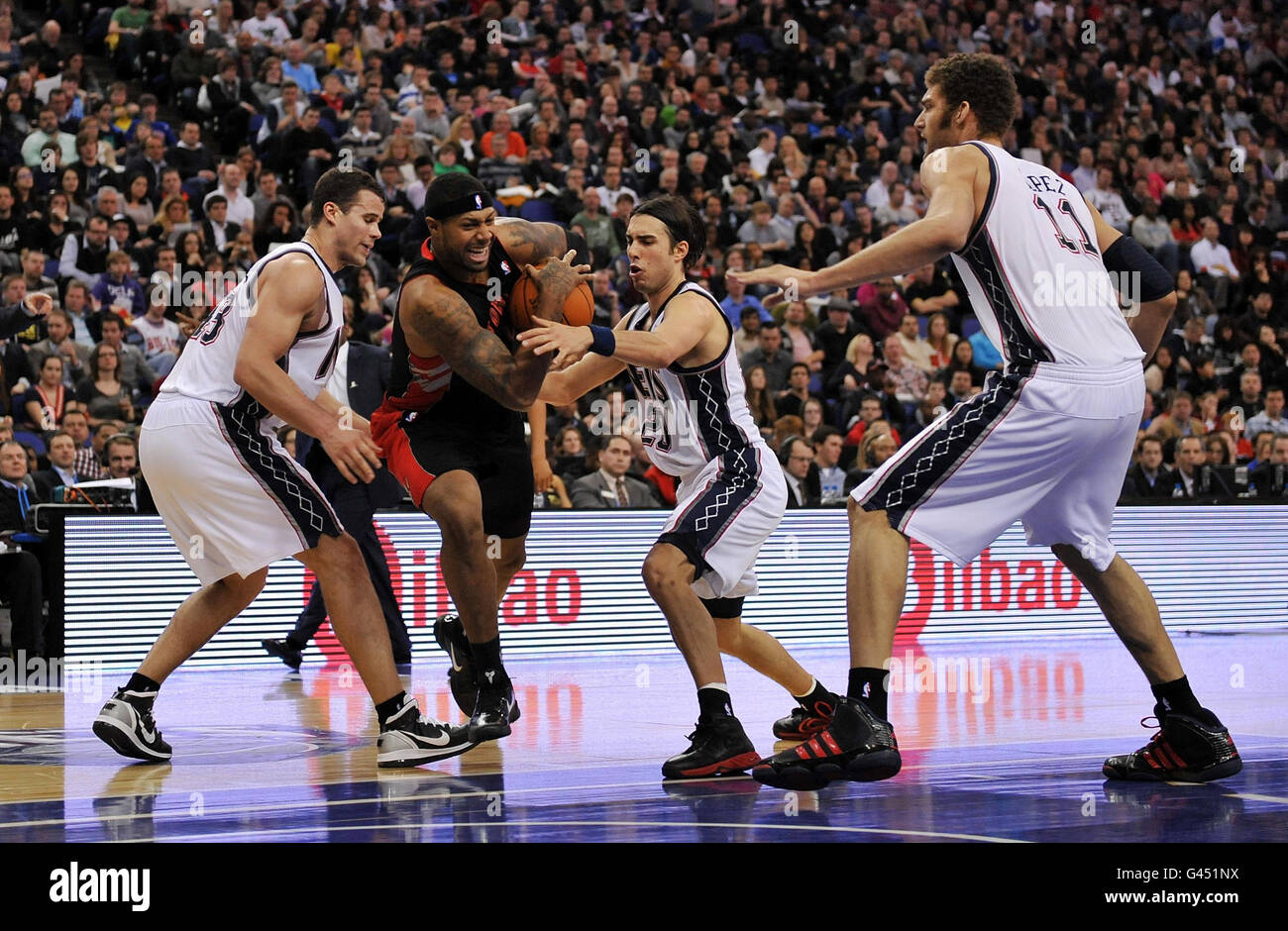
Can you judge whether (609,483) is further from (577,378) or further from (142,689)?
(142,689)

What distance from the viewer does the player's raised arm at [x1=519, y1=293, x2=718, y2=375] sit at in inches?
169

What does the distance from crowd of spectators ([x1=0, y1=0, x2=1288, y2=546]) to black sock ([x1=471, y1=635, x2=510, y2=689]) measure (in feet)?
14.9

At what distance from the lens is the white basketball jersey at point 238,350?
16.8 ft

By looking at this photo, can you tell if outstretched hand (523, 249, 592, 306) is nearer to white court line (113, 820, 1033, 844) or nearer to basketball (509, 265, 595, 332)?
basketball (509, 265, 595, 332)

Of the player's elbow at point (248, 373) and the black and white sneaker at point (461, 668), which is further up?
the player's elbow at point (248, 373)

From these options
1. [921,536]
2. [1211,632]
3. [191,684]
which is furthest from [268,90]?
[921,536]

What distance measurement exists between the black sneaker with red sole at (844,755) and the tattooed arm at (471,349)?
1426mm

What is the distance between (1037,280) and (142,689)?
318 centimetres

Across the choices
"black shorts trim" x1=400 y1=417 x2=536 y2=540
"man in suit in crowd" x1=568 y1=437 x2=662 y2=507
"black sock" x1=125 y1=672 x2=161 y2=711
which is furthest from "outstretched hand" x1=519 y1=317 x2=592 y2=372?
"man in suit in crowd" x1=568 y1=437 x2=662 y2=507

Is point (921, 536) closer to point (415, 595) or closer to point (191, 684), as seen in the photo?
point (191, 684)

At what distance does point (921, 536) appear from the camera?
13.8 ft

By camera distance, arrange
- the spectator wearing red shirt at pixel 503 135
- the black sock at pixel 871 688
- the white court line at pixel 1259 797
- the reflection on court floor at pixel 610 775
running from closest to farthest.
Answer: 1. the reflection on court floor at pixel 610 775
2. the white court line at pixel 1259 797
3. the black sock at pixel 871 688
4. the spectator wearing red shirt at pixel 503 135

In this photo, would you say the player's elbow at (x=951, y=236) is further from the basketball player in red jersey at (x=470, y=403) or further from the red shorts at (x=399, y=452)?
the red shorts at (x=399, y=452)
